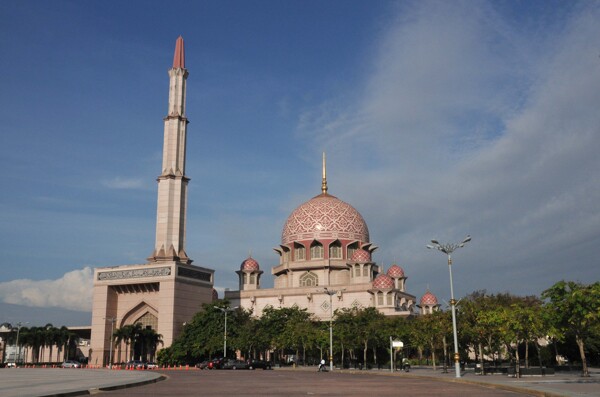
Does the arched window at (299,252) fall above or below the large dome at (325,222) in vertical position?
below

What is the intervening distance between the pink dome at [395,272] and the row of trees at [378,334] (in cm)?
935

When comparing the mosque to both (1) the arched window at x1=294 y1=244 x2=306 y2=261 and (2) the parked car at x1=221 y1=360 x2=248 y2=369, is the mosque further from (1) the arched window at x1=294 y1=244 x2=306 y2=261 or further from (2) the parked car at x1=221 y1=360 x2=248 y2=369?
(2) the parked car at x1=221 y1=360 x2=248 y2=369

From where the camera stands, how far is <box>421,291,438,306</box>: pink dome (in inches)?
2933

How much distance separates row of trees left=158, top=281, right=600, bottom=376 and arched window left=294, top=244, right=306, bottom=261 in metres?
10.0

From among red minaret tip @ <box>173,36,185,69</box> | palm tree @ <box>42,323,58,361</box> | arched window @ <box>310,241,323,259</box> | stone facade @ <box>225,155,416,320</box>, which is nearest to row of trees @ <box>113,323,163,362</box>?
palm tree @ <box>42,323,58,361</box>

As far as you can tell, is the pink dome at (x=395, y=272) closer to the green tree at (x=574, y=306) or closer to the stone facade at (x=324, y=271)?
the stone facade at (x=324, y=271)

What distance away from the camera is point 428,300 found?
74750 millimetres

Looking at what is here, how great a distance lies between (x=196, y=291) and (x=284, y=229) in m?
17.5

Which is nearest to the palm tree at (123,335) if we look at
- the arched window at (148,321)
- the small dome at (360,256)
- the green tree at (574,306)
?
the arched window at (148,321)

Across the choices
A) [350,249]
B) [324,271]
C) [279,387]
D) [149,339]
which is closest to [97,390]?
[279,387]

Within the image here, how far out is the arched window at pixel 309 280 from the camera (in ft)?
236

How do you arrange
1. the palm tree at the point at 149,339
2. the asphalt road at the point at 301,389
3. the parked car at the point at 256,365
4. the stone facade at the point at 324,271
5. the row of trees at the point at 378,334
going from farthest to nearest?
1. the stone facade at the point at 324,271
2. the palm tree at the point at 149,339
3. the parked car at the point at 256,365
4. the row of trees at the point at 378,334
5. the asphalt road at the point at 301,389

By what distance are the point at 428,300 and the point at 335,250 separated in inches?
520

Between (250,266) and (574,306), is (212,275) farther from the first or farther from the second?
(574,306)
